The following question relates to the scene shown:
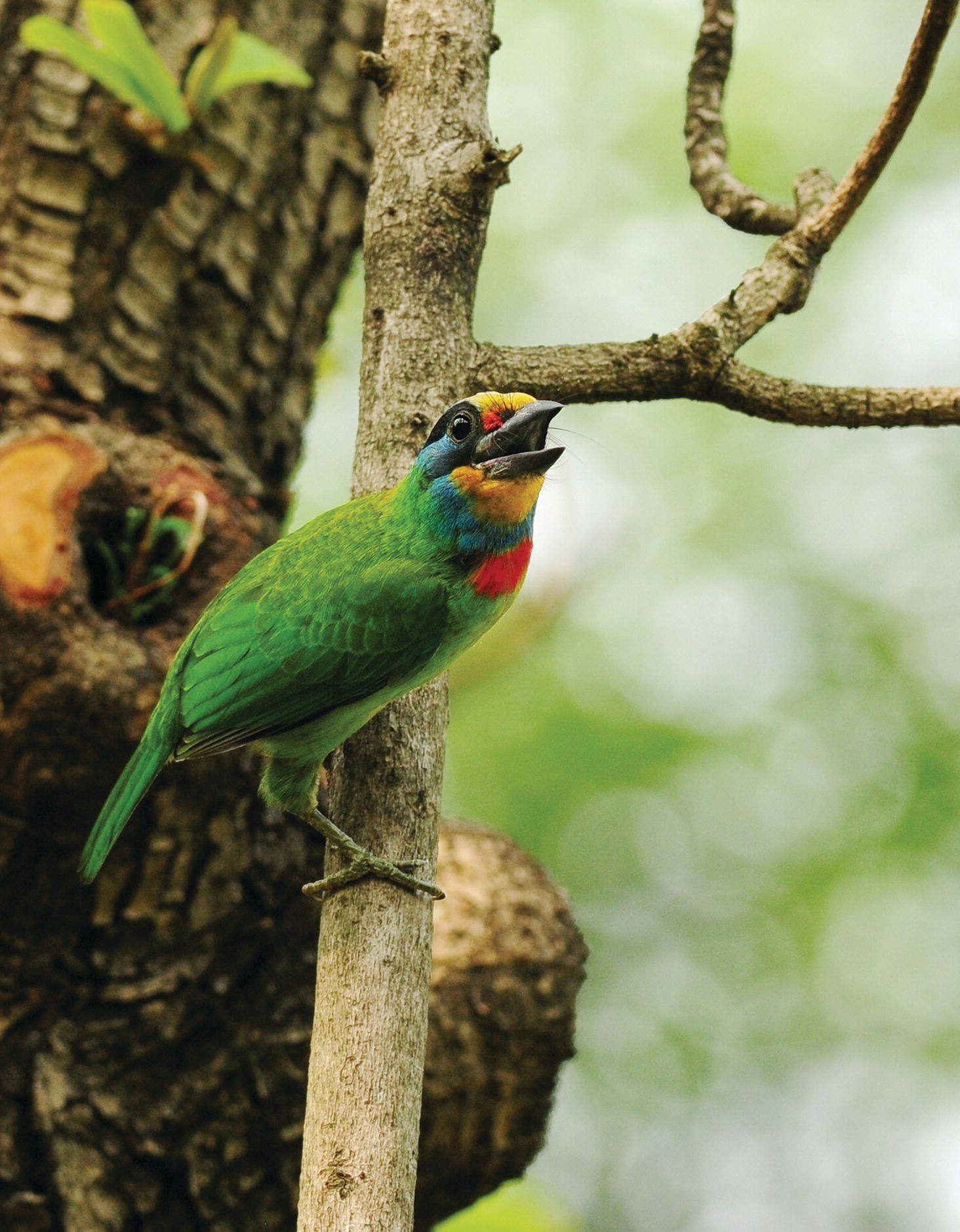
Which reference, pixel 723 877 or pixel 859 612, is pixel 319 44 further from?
pixel 723 877

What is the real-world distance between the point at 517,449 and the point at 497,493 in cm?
14

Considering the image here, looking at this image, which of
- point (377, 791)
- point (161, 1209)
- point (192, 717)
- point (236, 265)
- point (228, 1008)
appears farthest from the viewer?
point (236, 265)

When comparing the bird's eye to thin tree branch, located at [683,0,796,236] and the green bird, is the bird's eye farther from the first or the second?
thin tree branch, located at [683,0,796,236]

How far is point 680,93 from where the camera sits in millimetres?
10156

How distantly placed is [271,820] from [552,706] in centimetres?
627

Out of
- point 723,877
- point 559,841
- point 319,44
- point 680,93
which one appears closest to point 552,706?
point 559,841

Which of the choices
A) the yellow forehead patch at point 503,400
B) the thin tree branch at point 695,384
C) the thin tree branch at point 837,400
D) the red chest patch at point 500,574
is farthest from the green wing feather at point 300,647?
the thin tree branch at point 837,400

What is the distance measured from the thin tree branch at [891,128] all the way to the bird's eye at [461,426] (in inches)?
36.6

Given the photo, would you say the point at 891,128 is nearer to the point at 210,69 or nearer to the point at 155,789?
the point at 210,69

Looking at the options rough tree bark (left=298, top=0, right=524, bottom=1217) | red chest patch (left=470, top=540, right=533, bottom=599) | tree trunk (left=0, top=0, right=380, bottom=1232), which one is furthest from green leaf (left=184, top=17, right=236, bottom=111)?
red chest patch (left=470, top=540, right=533, bottom=599)

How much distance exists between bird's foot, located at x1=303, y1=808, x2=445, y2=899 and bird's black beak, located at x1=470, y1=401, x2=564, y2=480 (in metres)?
0.95

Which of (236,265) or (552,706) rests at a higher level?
(552,706)

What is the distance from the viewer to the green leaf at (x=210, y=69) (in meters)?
3.47

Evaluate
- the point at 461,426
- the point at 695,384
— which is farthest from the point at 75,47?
the point at 695,384
